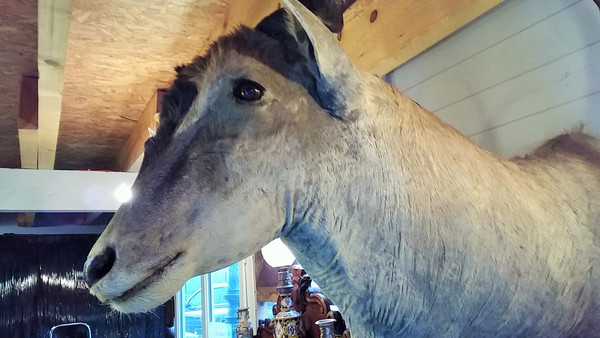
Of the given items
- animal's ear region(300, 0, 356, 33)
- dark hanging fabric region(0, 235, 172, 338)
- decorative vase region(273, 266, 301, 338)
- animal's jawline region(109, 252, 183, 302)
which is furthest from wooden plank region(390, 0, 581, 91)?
dark hanging fabric region(0, 235, 172, 338)

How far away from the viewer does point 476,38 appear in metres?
1.10

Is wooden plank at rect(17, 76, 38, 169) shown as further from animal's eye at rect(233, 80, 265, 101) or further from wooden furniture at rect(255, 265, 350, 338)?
animal's eye at rect(233, 80, 265, 101)

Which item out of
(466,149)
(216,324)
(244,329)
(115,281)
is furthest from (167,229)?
(216,324)

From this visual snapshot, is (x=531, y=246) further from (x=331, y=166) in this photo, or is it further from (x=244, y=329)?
(x=244, y=329)

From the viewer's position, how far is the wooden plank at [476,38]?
3.19 feet

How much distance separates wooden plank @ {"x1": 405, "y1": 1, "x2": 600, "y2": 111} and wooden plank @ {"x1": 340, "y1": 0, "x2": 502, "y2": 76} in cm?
7

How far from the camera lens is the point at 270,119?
626mm

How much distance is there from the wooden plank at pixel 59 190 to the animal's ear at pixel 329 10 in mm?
2356

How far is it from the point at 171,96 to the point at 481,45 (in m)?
0.72

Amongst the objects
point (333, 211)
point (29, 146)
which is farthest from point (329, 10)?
point (29, 146)

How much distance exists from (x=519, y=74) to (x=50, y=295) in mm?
5309

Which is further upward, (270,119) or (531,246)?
(270,119)

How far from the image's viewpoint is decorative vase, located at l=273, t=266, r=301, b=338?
180 cm

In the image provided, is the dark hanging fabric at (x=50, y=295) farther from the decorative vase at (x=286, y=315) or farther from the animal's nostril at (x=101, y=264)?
the animal's nostril at (x=101, y=264)
